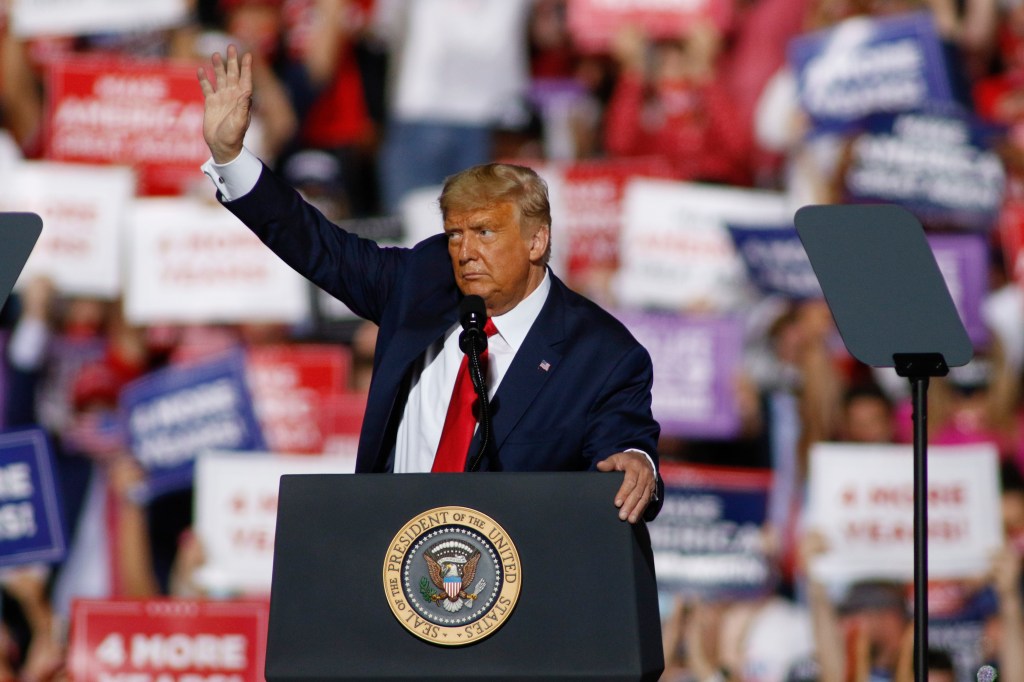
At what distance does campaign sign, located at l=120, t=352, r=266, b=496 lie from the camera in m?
6.31

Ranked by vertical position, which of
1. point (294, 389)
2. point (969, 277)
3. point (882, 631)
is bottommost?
point (882, 631)

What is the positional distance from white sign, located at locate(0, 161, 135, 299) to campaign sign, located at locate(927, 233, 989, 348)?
3.44 metres

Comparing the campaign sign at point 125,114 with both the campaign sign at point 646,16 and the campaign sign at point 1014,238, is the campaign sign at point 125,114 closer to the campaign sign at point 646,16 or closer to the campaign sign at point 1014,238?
the campaign sign at point 646,16

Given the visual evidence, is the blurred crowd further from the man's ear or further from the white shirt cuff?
the white shirt cuff

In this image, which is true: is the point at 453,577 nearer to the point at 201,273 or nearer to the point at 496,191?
the point at 496,191

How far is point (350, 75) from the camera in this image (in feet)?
24.6

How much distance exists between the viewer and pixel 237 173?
9.55 ft

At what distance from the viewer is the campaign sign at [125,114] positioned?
22.9ft

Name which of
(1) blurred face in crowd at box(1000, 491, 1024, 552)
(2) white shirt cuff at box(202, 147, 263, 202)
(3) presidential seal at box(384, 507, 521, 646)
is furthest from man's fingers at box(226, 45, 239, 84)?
(1) blurred face in crowd at box(1000, 491, 1024, 552)

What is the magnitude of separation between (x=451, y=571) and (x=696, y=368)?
4207mm

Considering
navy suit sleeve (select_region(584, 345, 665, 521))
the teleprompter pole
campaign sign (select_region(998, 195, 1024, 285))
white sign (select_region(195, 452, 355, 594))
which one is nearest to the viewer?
the teleprompter pole

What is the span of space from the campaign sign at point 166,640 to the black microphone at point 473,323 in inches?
85.5

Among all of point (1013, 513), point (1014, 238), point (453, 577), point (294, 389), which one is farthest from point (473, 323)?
point (1014, 238)

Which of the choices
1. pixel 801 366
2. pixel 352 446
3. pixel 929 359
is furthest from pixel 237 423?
pixel 929 359
